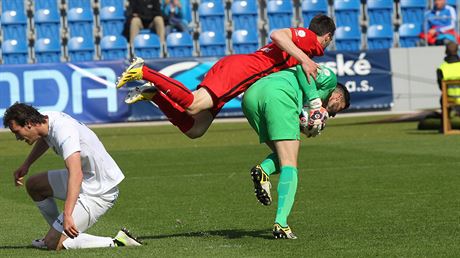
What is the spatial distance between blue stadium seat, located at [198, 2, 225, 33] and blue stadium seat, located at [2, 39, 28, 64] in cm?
471

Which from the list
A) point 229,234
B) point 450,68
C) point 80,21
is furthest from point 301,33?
point 80,21

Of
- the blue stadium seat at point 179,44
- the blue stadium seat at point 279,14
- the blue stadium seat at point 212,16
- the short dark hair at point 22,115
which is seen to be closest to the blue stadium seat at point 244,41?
the blue stadium seat at point 212,16

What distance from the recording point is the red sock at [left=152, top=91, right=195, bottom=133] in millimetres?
9805

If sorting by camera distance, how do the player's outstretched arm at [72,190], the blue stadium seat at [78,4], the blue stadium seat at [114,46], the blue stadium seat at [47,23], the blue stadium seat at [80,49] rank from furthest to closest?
1. the blue stadium seat at [78,4]
2. the blue stadium seat at [47,23]
3. the blue stadium seat at [80,49]
4. the blue stadium seat at [114,46]
5. the player's outstretched arm at [72,190]

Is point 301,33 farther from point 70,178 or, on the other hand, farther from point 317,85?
point 70,178

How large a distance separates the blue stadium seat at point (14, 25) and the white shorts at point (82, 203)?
20647 mm

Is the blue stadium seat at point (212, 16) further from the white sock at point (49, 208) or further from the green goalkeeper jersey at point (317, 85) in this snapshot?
the white sock at point (49, 208)

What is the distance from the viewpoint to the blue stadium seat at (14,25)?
1158 inches

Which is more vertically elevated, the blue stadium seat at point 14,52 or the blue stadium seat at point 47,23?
the blue stadium seat at point 47,23

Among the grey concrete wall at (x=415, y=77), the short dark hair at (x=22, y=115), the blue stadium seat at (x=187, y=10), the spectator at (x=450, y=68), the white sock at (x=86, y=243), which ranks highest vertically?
the short dark hair at (x=22, y=115)

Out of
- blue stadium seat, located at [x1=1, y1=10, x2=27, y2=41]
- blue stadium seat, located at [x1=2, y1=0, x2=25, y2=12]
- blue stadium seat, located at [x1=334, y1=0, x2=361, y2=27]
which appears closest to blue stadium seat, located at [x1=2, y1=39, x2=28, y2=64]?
blue stadium seat, located at [x1=1, y1=10, x2=27, y2=41]

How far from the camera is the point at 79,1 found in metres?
30.0

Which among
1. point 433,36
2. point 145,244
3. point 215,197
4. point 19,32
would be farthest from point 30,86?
point 145,244

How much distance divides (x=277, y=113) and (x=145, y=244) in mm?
1523
